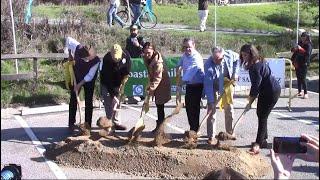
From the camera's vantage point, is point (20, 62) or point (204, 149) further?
point (20, 62)

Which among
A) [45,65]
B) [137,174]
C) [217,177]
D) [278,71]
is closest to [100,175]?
[137,174]

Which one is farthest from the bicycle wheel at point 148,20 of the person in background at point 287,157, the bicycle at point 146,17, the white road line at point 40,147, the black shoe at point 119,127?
the person in background at point 287,157

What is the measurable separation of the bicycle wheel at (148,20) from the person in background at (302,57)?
692cm

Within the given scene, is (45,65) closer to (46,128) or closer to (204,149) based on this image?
(46,128)

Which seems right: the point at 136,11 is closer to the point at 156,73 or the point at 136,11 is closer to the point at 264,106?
the point at 156,73

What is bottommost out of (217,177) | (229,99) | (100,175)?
(100,175)

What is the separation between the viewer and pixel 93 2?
846 inches

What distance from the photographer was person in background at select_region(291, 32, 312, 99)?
1101cm

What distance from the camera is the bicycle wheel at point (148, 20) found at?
17422 mm

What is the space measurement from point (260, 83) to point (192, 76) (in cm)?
101

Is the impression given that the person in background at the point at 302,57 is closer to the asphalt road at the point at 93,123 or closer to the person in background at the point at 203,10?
the asphalt road at the point at 93,123

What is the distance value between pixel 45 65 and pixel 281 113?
5935mm

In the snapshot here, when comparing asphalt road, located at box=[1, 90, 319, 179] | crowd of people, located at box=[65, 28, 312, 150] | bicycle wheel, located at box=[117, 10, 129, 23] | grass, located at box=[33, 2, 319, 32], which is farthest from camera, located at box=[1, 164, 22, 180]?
bicycle wheel, located at box=[117, 10, 129, 23]

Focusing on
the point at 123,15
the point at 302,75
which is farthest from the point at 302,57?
the point at 123,15
